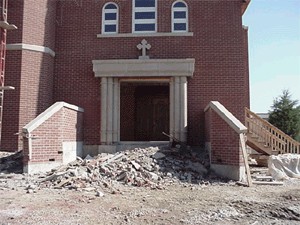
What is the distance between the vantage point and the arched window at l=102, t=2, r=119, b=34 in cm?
1369

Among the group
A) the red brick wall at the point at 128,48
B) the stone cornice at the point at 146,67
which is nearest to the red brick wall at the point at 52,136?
the red brick wall at the point at 128,48

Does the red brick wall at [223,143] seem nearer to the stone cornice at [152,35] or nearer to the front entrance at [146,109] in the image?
the stone cornice at [152,35]

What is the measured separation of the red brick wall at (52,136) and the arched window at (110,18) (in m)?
3.92

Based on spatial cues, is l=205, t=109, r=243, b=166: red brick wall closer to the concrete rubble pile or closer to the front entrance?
the concrete rubble pile

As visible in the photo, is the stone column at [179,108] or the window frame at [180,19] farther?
the window frame at [180,19]

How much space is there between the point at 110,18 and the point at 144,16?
1405 mm

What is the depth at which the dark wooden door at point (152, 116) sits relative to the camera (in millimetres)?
17703

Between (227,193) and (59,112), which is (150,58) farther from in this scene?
(227,193)

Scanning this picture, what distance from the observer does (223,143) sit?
1014 cm

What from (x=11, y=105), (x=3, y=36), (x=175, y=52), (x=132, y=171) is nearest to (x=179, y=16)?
(x=175, y=52)

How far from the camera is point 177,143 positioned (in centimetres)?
1217

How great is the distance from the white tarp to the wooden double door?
7.51 m

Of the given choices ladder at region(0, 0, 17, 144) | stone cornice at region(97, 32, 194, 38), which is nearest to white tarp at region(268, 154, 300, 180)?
stone cornice at region(97, 32, 194, 38)

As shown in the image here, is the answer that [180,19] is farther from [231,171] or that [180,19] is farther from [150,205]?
[150,205]
